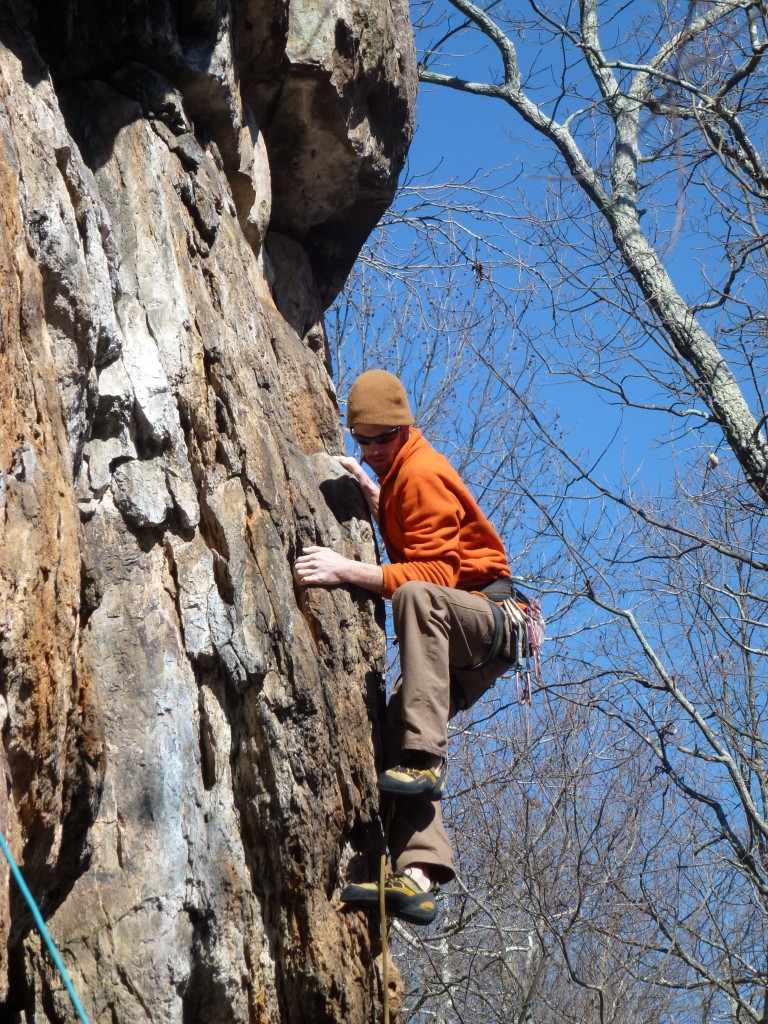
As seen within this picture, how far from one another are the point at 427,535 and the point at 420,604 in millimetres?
359

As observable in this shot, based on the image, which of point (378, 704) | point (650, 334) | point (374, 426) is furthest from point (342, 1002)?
point (650, 334)

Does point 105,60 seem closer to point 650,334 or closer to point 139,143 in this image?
point 139,143

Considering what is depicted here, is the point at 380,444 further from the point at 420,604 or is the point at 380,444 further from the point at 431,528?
the point at 420,604

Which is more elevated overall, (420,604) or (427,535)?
(427,535)

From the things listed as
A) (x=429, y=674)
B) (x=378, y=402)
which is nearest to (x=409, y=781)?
(x=429, y=674)

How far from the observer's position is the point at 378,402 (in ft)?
17.4

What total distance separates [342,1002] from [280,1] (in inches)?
180

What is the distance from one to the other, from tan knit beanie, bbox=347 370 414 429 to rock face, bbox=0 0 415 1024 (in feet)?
1.18

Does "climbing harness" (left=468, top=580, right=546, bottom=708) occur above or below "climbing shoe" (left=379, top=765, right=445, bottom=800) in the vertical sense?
above

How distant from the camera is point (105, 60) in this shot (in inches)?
206

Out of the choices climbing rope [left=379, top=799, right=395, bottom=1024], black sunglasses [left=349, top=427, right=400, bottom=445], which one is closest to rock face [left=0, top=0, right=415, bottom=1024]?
climbing rope [left=379, top=799, right=395, bottom=1024]

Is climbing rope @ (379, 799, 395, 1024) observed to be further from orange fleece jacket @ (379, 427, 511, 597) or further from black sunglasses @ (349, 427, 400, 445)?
black sunglasses @ (349, 427, 400, 445)

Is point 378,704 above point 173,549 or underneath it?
underneath

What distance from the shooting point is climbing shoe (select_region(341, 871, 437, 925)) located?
4520 mm
